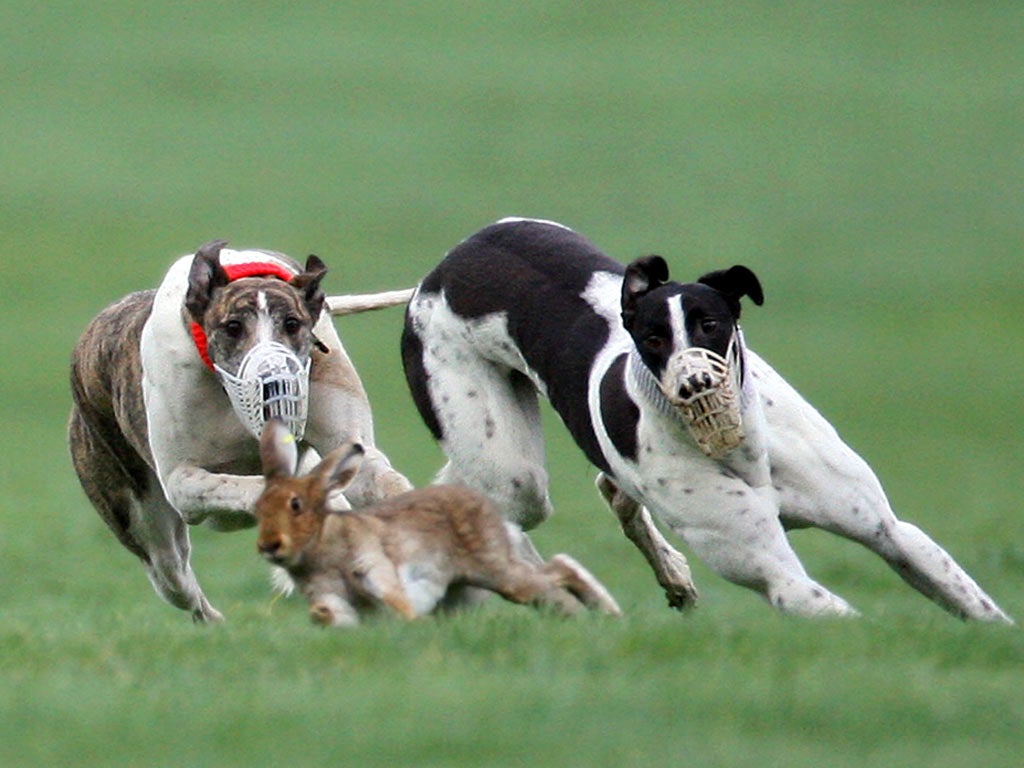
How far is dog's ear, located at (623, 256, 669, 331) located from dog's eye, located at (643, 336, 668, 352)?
0.48ft

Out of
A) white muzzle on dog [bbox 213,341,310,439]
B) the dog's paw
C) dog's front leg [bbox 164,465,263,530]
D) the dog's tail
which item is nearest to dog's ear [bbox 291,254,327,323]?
white muzzle on dog [bbox 213,341,310,439]

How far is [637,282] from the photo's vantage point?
7.97 m

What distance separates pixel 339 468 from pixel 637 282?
1.31 meters

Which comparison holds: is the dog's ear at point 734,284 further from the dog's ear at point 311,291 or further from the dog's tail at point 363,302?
the dog's tail at point 363,302

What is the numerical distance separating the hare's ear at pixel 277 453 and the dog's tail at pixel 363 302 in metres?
2.83

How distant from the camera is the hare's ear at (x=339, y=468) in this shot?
7238 mm

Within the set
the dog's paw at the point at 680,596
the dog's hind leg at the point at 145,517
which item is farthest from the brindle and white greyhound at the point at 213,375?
the dog's paw at the point at 680,596

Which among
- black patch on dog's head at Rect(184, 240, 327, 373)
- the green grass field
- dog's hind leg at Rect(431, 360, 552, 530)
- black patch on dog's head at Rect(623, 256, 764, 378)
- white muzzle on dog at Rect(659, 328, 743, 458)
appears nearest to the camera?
the green grass field

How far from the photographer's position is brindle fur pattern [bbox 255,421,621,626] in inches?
281

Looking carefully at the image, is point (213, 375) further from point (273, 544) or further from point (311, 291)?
point (273, 544)

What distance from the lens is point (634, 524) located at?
382 inches

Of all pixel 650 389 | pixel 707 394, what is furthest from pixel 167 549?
pixel 707 394

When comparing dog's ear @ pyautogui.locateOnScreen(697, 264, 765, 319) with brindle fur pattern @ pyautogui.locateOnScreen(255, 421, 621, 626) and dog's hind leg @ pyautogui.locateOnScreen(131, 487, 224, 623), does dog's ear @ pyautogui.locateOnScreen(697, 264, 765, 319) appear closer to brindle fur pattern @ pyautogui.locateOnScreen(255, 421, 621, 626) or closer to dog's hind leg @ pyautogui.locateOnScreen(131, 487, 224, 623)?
brindle fur pattern @ pyautogui.locateOnScreen(255, 421, 621, 626)

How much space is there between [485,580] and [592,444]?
1.18 meters
